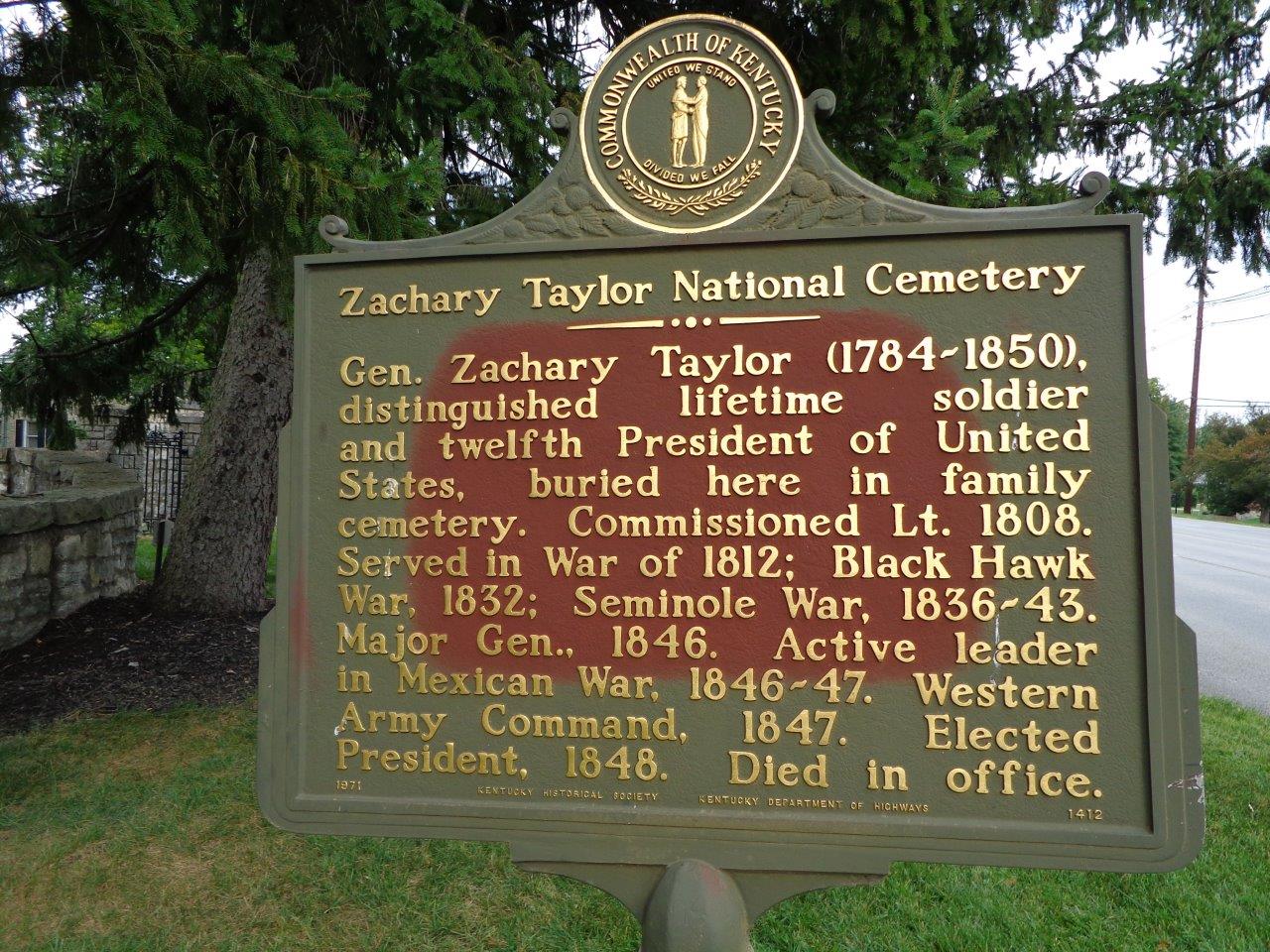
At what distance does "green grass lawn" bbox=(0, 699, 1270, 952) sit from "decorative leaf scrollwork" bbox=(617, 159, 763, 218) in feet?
9.02

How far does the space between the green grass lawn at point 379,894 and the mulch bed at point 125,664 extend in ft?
2.24

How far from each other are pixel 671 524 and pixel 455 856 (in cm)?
261

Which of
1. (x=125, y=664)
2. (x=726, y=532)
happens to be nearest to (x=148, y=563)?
(x=125, y=664)

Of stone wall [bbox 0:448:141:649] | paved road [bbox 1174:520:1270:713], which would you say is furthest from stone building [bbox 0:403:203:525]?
paved road [bbox 1174:520:1270:713]

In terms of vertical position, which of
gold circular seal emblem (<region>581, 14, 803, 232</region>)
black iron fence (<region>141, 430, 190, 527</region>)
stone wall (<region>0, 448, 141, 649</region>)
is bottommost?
stone wall (<region>0, 448, 141, 649</region>)

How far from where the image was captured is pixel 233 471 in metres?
6.38

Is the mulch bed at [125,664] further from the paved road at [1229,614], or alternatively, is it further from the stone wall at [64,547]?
the paved road at [1229,614]

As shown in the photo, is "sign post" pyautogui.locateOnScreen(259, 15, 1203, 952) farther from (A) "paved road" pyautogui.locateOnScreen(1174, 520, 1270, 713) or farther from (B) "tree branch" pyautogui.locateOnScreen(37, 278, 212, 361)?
(B) "tree branch" pyautogui.locateOnScreen(37, 278, 212, 361)

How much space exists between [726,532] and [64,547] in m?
6.36

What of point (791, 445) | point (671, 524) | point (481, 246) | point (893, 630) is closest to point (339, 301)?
point (481, 246)

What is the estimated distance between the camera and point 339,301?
7.70 feet

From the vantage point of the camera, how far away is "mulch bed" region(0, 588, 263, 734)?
16.8ft

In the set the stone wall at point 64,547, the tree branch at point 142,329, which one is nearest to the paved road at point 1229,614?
the stone wall at point 64,547

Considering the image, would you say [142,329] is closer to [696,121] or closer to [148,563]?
[148,563]
